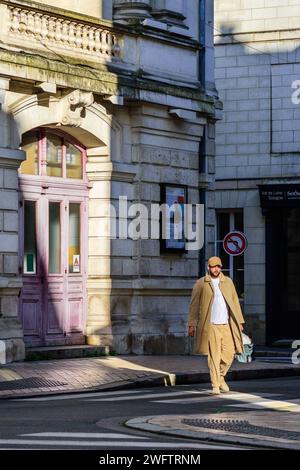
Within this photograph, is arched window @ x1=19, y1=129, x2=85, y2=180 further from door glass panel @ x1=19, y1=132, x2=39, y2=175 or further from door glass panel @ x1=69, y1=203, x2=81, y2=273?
door glass panel @ x1=69, y1=203, x2=81, y2=273

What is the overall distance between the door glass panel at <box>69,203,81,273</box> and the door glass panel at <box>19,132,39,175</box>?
52.5 inches

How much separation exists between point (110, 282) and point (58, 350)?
210cm

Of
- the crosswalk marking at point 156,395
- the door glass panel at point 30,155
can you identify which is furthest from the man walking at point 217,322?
the door glass panel at point 30,155

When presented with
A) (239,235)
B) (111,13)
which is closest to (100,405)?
(111,13)

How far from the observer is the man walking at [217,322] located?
65.1 feet

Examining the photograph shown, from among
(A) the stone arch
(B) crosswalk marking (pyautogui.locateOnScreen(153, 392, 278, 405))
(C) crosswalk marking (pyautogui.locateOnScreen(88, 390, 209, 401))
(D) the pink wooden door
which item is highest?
(A) the stone arch

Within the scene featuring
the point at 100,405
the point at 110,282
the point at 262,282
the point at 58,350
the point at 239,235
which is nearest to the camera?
the point at 100,405

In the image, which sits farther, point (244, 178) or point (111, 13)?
point (244, 178)

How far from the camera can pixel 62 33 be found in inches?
990

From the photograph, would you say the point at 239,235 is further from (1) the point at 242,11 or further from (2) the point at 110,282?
(1) the point at 242,11

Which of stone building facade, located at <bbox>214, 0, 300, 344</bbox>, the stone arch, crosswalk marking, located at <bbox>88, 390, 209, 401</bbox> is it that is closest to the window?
stone building facade, located at <bbox>214, 0, 300, 344</bbox>

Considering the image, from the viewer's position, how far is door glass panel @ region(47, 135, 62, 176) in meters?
25.3

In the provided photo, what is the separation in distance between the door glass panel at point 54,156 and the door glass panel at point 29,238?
30.6 inches

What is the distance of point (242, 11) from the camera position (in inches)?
1453
